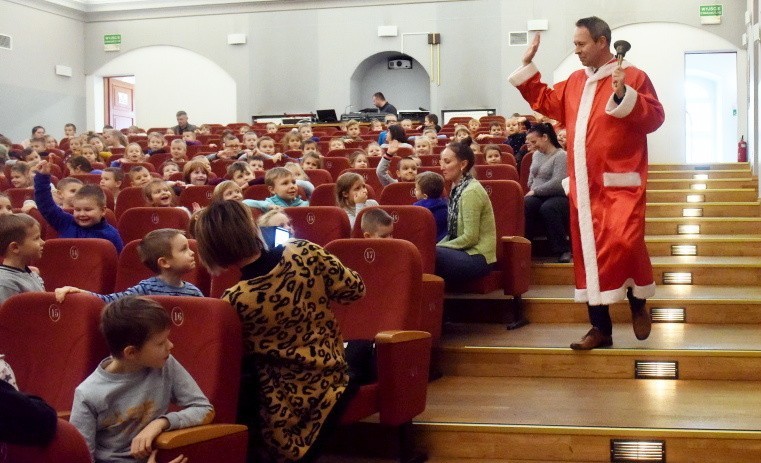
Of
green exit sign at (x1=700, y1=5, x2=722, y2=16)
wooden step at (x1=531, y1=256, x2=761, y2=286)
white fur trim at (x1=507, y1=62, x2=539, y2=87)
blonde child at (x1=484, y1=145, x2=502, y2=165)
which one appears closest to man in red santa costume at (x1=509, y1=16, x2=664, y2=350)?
white fur trim at (x1=507, y1=62, x2=539, y2=87)

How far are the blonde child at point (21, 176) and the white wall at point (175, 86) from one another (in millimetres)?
7777

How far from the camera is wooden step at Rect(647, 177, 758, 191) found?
686cm

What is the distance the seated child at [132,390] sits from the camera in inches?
77.6

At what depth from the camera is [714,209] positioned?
18.9 feet

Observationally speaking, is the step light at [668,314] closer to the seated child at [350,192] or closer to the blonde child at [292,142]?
the seated child at [350,192]

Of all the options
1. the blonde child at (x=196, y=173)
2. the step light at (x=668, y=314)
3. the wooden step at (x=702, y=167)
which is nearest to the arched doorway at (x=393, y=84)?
the wooden step at (x=702, y=167)

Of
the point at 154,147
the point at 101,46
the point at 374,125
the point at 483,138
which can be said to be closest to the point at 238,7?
the point at 101,46

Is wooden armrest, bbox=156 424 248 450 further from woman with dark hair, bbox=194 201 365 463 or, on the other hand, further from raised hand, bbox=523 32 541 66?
raised hand, bbox=523 32 541 66

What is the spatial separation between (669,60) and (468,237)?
882cm

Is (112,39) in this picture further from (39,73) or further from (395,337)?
(395,337)

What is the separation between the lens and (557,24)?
12328mm

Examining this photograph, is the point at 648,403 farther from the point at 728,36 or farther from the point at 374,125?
the point at 728,36

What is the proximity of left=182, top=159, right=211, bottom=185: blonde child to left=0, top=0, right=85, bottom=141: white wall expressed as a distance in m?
7.70

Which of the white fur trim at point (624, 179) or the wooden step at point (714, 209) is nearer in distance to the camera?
the white fur trim at point (624, 179)
